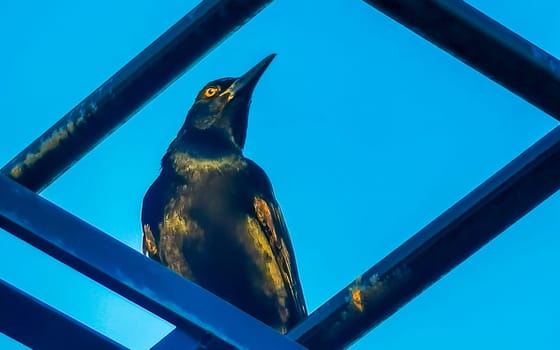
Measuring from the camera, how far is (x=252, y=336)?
159 centimetres

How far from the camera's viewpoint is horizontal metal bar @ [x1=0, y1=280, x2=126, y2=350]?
156 centimetres

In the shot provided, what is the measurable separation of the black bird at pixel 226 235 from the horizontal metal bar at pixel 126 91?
309cm

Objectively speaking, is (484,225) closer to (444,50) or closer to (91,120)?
(444,50)

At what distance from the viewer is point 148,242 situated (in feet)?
17.3

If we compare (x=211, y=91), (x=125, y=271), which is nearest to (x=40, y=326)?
(x=125, y=271)

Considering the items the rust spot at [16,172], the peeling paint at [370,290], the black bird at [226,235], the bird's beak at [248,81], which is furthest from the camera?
the bird's beak at [248,81]

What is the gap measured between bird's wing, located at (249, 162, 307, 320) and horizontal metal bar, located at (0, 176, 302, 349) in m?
3.74

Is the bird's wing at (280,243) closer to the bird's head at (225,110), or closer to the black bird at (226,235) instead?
the black bird at (226,235)


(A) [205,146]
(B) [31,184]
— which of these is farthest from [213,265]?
(B) [31,184]

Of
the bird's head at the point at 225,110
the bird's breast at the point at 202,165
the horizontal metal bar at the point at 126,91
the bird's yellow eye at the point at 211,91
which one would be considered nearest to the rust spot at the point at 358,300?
the horizontal metal bar at the point at 126,91

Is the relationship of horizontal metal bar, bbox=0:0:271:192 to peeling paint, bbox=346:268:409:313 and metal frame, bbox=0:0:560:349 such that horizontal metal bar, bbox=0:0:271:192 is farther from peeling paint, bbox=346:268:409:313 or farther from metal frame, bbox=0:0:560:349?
peeling paint, bbox=346:268:409:313

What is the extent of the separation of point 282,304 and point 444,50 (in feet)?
12.2

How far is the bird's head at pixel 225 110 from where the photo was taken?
6.11 meters

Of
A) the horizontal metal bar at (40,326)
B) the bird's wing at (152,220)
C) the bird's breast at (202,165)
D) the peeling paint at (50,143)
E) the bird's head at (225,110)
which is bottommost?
the horizontal metal bar at (40,326)
